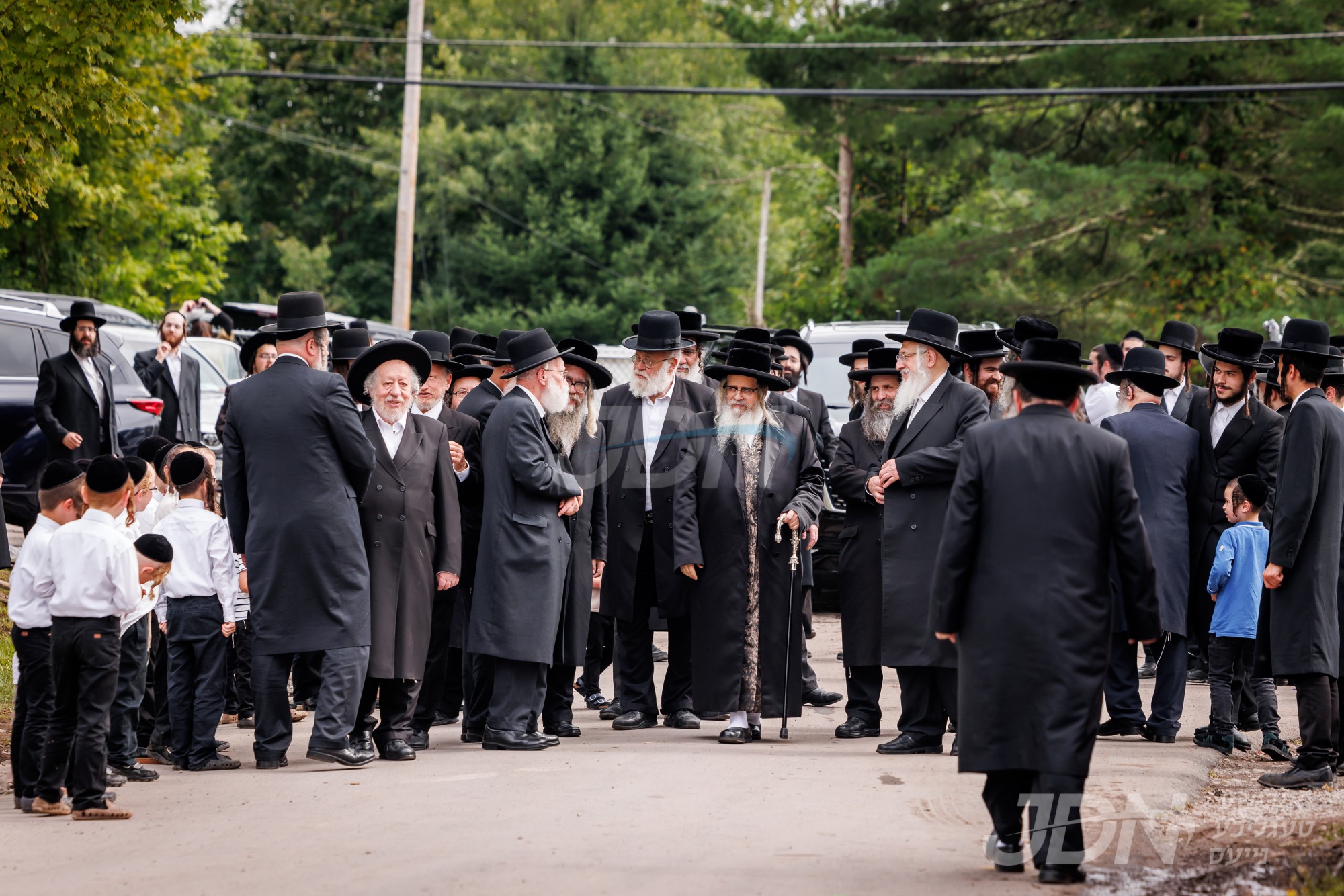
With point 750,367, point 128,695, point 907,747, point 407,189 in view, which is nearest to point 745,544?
point 750,367

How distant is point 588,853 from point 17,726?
2.98 meters

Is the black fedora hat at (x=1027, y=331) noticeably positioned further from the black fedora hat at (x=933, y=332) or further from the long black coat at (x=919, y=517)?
the long black coat at (x=919, y=517)

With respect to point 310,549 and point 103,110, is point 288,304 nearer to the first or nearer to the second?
point 310,549

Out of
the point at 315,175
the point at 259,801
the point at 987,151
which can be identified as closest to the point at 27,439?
the point at 259,801

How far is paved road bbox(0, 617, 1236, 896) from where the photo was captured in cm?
568

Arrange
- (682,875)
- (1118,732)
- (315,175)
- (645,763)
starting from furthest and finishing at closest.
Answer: (315,175)
(1118,732)
(645,763)
(682,875)

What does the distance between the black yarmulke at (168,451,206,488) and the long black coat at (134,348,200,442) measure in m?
6.72

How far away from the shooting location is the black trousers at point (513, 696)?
8.56 m

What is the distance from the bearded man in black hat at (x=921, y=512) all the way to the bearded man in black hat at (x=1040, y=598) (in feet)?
8.17

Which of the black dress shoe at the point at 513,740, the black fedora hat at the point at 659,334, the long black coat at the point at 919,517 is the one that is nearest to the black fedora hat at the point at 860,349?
the black fedora hat at the point at 659,334

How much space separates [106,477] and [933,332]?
4554 mm

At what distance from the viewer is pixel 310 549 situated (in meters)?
7.95

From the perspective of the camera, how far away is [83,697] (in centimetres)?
671

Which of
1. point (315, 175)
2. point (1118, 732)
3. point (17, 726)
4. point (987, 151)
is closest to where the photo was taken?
point (17, 726)
